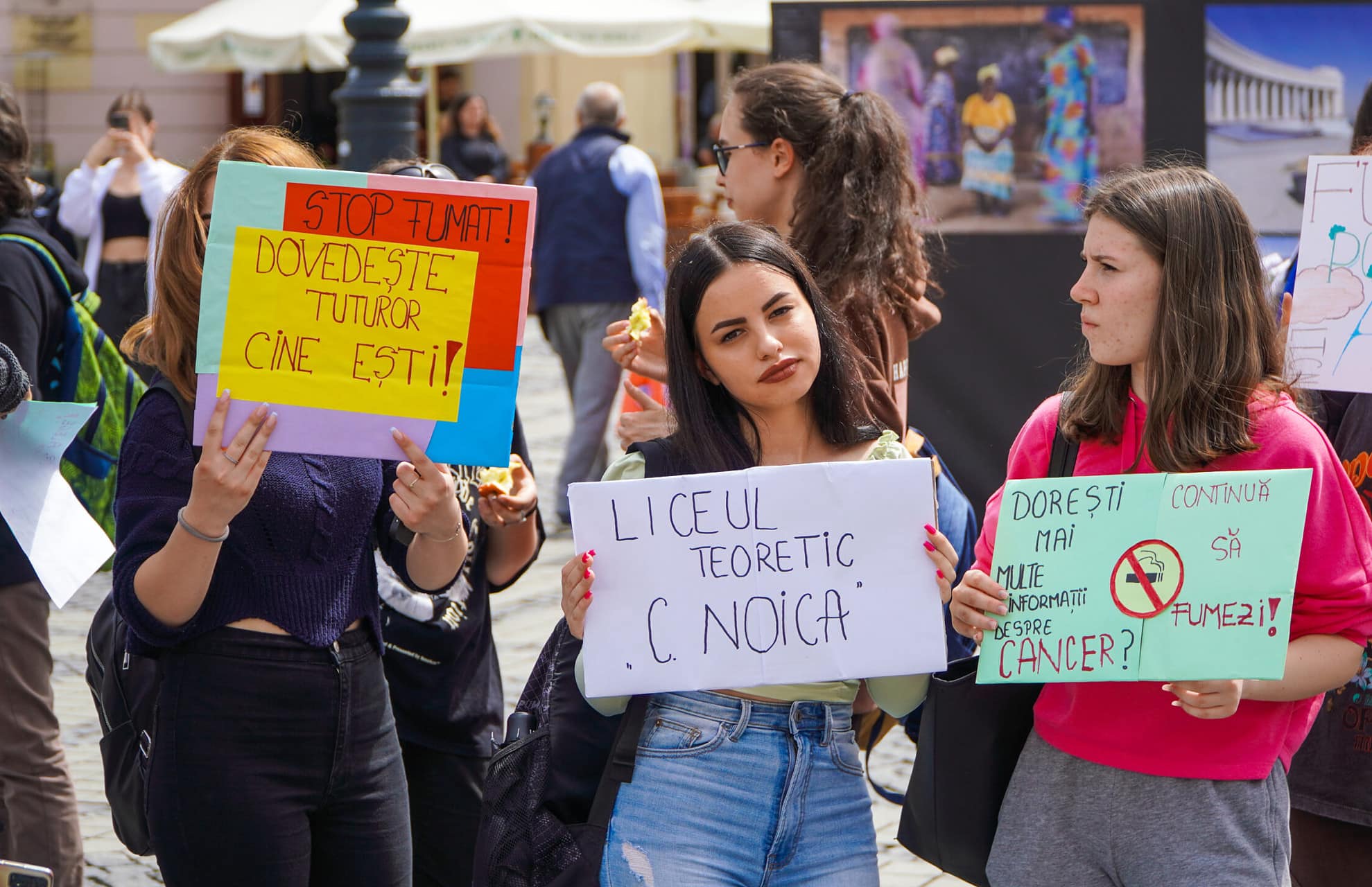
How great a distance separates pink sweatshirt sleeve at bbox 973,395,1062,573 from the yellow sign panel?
2.76 feet

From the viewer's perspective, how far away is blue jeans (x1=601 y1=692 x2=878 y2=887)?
2373 mm

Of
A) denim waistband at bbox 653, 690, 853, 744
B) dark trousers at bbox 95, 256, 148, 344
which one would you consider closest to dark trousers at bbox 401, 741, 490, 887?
denim waistband at bbox 653, 690, 853, 744

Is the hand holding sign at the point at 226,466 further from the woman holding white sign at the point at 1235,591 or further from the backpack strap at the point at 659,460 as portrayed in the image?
the woman holding white sign at the point at 1235,591

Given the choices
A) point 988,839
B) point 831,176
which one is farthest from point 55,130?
point 988,839

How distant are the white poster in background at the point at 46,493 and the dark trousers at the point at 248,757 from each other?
48 centimetres

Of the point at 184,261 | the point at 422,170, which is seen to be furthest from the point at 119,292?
the point at 184,261

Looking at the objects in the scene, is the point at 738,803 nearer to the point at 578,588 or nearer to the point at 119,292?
the point at 578,588

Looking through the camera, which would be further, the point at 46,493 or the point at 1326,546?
the point at 46,493

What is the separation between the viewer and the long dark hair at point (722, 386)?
2590 millimetres

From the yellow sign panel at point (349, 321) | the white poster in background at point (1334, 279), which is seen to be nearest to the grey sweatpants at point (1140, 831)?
Result: the white poster in background at point (1334, 279)

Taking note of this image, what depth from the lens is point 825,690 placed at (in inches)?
97.8

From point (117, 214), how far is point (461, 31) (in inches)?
203

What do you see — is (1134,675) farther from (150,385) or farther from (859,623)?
(150,385)

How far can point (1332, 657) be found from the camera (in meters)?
2.27
